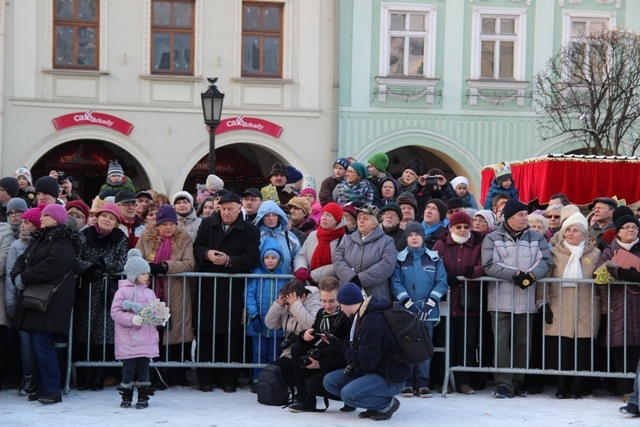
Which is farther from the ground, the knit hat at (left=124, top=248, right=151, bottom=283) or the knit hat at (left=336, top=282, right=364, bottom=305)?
the knit hat at (left=124, top=248, right=151, bottom=283)

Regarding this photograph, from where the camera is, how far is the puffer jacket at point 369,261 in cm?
1046

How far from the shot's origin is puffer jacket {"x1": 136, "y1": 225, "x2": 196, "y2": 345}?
10.9 metres

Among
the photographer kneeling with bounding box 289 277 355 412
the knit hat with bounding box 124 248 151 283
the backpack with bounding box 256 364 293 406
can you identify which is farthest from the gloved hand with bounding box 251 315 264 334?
the knit hat with bounding box 124 248 151 283

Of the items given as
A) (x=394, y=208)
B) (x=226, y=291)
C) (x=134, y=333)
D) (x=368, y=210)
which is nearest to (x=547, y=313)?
(x=394, y=208)

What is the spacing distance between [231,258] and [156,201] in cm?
214

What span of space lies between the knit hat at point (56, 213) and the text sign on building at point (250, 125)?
53.5 ft

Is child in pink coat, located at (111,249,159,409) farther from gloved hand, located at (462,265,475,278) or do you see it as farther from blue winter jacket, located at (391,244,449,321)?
gloved hand, located at (462,265,475,278)

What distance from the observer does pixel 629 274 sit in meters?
10.4

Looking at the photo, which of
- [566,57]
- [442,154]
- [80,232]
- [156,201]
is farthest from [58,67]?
[80,232]

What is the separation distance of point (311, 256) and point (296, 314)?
3.23 feet

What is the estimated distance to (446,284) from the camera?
10.7 metres

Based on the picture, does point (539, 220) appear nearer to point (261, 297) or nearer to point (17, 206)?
point (261, 297)

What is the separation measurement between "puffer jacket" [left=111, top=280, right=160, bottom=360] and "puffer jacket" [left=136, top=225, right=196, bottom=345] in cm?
95

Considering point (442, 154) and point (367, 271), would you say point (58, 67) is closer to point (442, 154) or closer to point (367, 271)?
point (442, 154)
